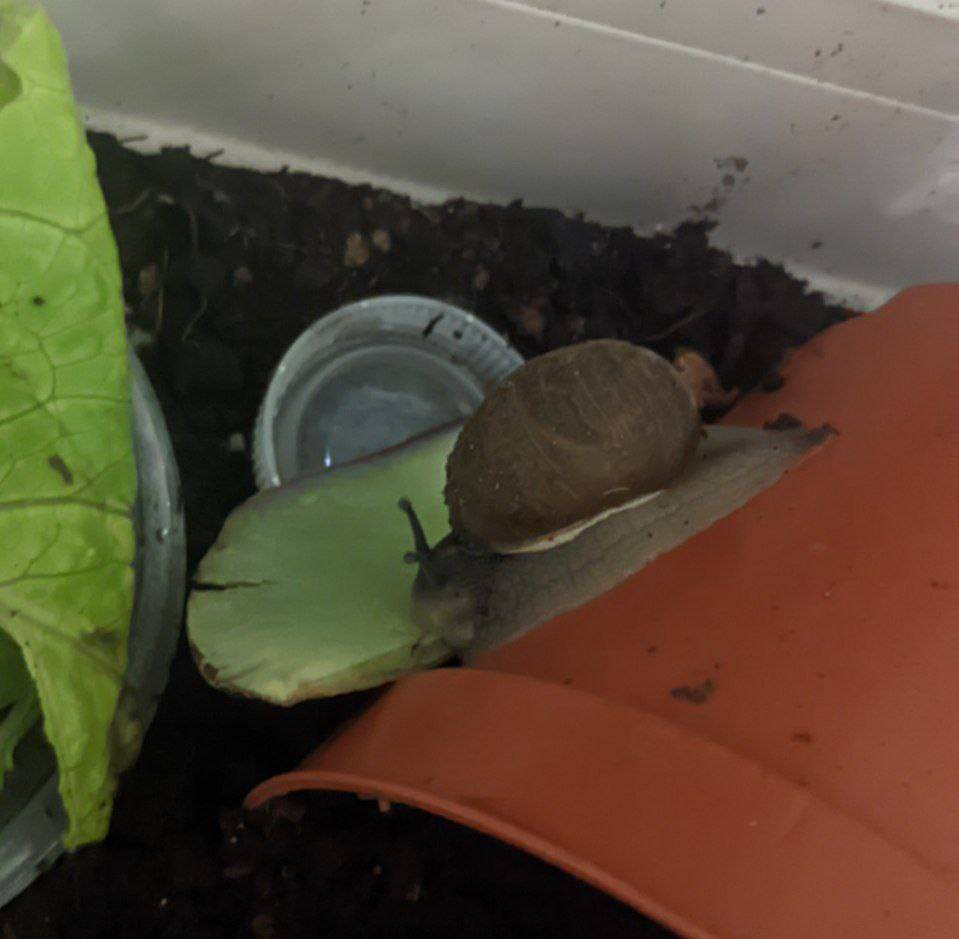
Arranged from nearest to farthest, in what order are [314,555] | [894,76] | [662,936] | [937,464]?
[937,464] < [662,936] < [314,555] < [894,76]

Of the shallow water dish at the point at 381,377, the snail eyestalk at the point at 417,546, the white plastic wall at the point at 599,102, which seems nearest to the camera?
the snail eyestalk at the point at 417,546

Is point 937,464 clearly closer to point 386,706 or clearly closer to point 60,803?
point 386,706

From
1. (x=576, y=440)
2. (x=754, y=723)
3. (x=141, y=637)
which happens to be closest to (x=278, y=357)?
(x=141, y=637)

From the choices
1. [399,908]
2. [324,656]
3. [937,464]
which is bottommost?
[399,908]

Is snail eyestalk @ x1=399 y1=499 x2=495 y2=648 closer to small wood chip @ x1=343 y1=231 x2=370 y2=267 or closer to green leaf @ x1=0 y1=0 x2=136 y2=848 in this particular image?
green leaf @ x1=0 y1=0 x2=136 y2=848

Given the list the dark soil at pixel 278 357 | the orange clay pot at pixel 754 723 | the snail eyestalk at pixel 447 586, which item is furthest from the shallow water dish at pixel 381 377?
the orange clay pot at pixel 754 723

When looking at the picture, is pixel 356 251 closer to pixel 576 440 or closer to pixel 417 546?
pixel 417 546

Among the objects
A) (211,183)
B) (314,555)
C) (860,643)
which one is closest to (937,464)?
(860,643)

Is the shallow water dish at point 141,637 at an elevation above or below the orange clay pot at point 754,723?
below

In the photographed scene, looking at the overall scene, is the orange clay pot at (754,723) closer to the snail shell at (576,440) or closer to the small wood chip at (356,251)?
the snail shell at (576,440)
